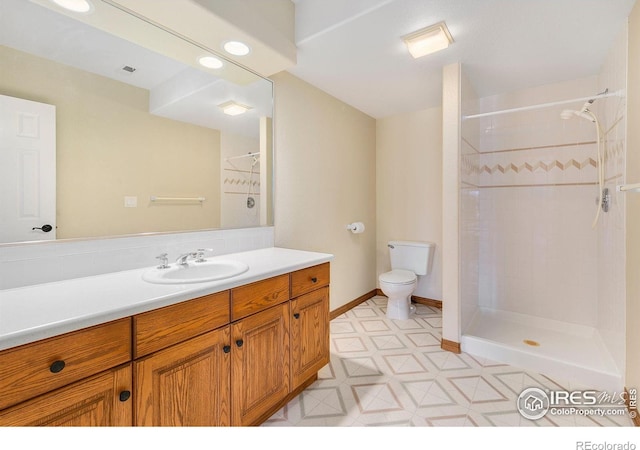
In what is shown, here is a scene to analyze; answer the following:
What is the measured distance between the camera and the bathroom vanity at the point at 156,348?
82 cm

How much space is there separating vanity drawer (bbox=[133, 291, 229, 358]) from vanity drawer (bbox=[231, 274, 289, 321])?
0.17 feet

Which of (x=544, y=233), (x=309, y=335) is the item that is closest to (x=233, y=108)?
(x=309, y=335)

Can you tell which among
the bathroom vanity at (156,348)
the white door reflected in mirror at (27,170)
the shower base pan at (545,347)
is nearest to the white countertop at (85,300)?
the bathroom vanity at (156,348)

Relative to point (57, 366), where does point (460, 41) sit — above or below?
above

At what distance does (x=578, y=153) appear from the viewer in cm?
245

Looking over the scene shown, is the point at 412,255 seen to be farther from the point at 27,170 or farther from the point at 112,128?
the point at 27,170

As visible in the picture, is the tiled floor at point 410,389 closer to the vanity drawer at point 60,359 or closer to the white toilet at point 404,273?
the white toilet at point 404,273

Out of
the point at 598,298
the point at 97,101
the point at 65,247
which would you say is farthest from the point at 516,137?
the point at 65,247

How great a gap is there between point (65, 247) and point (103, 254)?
0.14 metres

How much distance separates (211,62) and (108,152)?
0.84 meters

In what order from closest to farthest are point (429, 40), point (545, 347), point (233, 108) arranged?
point (429, 40)
point (233, 108)
point (545, 347)

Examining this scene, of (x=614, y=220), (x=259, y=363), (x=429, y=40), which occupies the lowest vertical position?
(x=259, y=363)

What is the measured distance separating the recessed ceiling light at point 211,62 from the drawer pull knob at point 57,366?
167cm

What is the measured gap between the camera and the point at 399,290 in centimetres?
272
